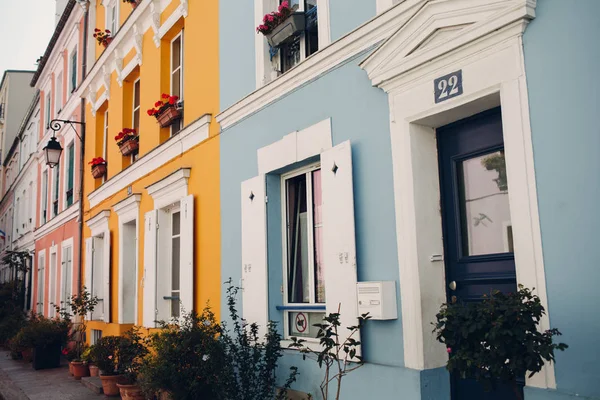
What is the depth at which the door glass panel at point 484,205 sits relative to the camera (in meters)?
4.45

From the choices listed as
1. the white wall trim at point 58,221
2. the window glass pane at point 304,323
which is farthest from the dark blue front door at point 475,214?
the white wall trim at point 58,221

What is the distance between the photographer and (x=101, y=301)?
1256 cm

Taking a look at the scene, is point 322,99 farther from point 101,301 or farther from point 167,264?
point 101,301

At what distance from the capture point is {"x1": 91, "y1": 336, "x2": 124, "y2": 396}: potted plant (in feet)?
29.1

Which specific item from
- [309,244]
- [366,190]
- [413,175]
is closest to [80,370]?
[309,244]

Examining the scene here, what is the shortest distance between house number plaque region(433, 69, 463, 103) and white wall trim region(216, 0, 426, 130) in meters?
0.67

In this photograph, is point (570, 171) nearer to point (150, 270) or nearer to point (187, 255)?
point (187, 255)

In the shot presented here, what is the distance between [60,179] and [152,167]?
7.96m

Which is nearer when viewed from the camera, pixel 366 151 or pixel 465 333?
pixel 465 333

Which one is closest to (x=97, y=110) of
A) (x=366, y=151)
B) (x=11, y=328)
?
(x=11, y=328)

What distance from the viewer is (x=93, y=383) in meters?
9.64

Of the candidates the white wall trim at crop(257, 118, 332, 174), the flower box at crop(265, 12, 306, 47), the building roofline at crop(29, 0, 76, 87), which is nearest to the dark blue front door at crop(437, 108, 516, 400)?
the white wall trim at crop(257, 118, 332, 174)

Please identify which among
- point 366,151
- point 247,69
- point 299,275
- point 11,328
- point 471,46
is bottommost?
point 11,328

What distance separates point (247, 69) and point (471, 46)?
350 centimetres
